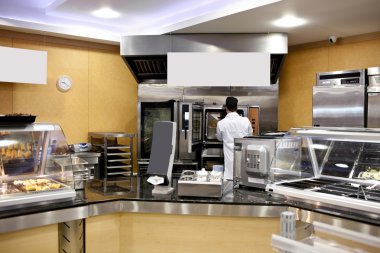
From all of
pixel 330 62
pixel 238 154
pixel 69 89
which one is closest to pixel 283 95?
pixel 330 62

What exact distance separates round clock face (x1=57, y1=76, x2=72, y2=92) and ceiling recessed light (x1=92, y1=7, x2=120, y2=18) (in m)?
1.10

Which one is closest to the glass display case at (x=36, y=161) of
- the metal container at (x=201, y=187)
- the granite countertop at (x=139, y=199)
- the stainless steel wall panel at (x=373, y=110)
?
the granite countertop at (x=139, y=199)

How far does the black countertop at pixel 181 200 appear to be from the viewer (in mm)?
Result: 2202

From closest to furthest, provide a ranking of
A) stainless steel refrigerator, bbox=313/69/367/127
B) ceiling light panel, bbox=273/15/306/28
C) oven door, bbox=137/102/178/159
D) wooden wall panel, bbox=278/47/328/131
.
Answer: ceiling light panel, bbox=273/15/306/28 → stainless steel refrigerator, bbox=313/69/367/127 → wooden wall panel, bbox=278/47/328/131 → oven door, bbox=137/102/178/159

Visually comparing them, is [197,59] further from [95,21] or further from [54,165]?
[54,165]

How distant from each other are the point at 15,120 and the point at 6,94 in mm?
2765

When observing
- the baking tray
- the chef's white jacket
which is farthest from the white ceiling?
the baking tray

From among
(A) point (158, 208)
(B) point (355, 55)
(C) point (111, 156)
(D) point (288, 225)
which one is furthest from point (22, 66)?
(B) point (355, 55)

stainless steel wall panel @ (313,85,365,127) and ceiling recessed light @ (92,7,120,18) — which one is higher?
ceiling recessed light @ (92,7,120,18)

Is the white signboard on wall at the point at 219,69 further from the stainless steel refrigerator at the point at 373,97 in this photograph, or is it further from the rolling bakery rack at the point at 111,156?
the stainless steel refrigerator at the point at 373,97

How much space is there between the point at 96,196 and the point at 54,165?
43 cm

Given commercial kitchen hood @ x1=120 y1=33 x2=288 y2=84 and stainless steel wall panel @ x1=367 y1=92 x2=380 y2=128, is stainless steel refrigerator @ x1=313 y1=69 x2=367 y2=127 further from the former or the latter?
commercial kitchen hood @ x1=120 y1=33 x2=288 y2=84

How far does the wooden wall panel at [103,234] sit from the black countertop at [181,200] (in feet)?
0.47

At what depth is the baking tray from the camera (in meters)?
2.50
